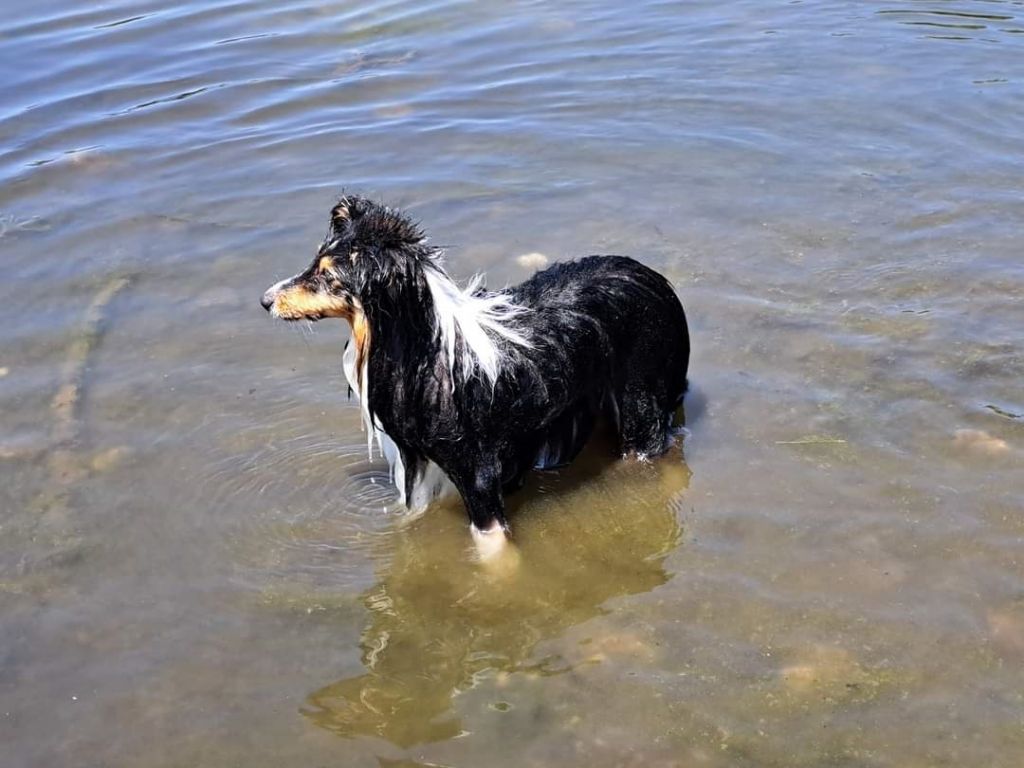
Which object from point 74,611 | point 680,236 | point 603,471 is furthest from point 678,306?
point 74,611

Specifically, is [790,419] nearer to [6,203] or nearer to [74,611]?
[74,611]

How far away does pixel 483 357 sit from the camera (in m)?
5.18

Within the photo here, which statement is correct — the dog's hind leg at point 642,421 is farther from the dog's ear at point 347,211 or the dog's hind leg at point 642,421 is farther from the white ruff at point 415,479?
the dog's ear at point 347,211

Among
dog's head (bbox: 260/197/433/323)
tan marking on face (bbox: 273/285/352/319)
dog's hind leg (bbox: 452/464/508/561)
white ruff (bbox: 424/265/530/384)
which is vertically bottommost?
dog's hind leg (bbox: 452/464/508/561)

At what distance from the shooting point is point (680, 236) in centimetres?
823

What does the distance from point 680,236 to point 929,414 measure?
8.41ft

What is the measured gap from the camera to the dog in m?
4.83

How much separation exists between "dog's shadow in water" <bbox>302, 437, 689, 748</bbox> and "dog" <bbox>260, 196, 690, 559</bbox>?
0.16 m

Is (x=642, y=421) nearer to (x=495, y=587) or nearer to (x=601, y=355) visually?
(x=601, y=355)

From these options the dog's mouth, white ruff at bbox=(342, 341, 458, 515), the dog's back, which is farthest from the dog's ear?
the dog's back

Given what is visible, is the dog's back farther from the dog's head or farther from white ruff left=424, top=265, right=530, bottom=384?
the dog's head

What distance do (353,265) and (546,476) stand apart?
185 cm

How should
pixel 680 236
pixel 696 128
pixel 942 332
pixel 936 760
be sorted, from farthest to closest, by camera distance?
1. pixel 696 128
2. pixel 680 236
3. pixel 942 332
4. pixel 936 760

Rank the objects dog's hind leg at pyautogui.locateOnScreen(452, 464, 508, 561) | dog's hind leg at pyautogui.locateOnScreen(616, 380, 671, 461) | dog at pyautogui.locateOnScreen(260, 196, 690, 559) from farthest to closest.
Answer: dog's hind leg at pyautogui.locateOnScreen(616, 380, 671, 461)
dog's hind leg at pyautogui.locateOnScreen(452, 464, 508, 561)
dog at pyautogui.locateOnScreen(260, 196, 690, 559)
